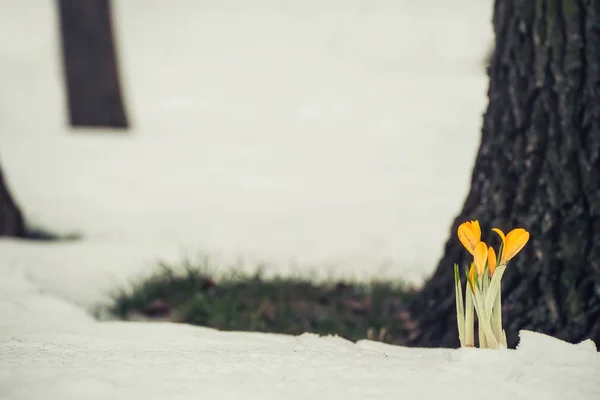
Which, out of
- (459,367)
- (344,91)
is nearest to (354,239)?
(459,367)

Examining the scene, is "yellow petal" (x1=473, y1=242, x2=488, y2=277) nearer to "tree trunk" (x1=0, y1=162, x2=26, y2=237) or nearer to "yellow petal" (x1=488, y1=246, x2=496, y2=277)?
"yellow petal" (x1=488, y1=246, x2=496, y2=277)

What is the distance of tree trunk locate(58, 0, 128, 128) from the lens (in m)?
7.43

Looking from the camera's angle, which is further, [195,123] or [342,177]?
[195,123]

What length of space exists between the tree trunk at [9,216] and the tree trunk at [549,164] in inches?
109

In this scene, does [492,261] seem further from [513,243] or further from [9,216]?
[9,216]

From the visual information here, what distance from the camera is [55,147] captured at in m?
6.45

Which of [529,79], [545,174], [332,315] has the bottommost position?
[332,315]

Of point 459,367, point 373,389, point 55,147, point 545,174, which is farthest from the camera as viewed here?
point 55,147

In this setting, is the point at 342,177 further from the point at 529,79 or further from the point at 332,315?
the point at 529,79

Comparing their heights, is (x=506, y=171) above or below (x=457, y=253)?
above

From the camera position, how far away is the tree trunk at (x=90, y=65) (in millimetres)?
7426

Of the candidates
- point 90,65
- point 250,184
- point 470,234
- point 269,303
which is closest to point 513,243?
point 470,234

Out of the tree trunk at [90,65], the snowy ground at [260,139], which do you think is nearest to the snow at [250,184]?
the snowy ground at [260,139]

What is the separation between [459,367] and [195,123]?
703 cm
